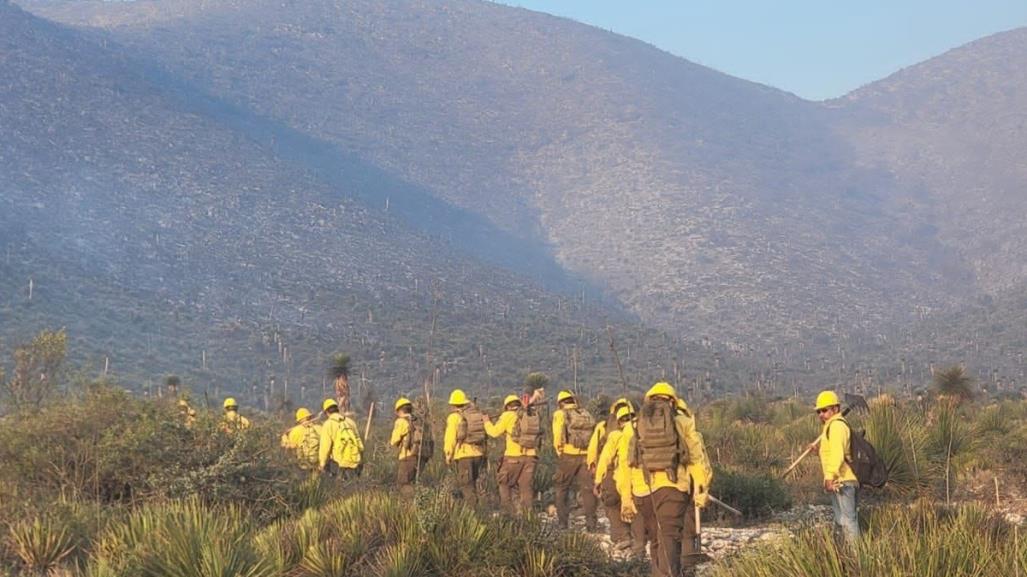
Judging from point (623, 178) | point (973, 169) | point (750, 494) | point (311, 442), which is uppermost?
point (973, 169)

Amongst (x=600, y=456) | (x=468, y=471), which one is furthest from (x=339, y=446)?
(x=600, y=456)

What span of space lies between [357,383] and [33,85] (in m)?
53.9

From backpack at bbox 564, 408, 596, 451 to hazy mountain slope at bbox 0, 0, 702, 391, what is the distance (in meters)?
35.6

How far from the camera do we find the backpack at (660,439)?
9.30 metres

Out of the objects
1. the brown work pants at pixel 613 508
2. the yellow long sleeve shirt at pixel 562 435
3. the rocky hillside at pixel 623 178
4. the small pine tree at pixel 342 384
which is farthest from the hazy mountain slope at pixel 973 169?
the brown work pants at pixel 613 508

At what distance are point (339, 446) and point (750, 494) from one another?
18.4 feet

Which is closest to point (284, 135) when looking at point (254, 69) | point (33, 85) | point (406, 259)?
point (254, 69)

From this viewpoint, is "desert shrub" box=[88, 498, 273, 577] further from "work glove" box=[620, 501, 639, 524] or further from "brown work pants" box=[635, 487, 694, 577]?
"work glove" box=[620, 501, 639, 524]

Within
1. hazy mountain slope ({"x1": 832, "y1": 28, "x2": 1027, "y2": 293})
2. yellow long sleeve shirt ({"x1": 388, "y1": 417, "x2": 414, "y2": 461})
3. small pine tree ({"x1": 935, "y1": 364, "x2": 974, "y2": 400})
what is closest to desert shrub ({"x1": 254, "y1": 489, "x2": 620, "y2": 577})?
yellow long sleeve shirt ({"x1": 388, "y1": 417, "x2": 414, "y2": 461})

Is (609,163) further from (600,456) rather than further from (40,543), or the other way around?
(40,543)

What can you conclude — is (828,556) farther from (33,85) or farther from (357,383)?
(33,85)

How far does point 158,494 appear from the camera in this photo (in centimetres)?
1107

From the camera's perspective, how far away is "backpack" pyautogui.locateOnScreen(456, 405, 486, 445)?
14547 millimetres

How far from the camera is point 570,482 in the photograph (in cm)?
1470
